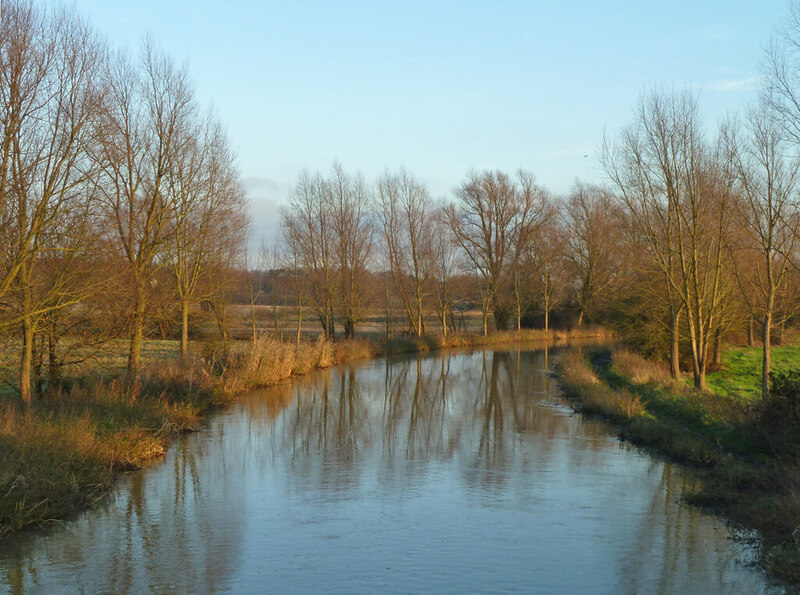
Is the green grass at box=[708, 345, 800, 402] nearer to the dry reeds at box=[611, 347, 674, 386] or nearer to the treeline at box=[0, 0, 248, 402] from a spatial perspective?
the dry reeds at box=[611, 347, 674, 386]

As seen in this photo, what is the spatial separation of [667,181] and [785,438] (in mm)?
9494

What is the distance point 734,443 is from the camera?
39.2 ft

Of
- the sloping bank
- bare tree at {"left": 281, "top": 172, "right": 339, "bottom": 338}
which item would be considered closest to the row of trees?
bare tree at {"left": 281, "top": 172, "right": 339, "bottom": 338}

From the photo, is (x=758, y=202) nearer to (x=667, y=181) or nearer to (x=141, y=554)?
(x=667, y=181)

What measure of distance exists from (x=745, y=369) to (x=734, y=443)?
1547cm

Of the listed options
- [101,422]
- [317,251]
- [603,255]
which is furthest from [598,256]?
[101,422]

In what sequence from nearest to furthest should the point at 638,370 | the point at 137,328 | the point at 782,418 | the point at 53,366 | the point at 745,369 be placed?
the point at 782,418 → the point at 53,366 → the point at 137,328 → the point at 638,370 → the point at 745,369

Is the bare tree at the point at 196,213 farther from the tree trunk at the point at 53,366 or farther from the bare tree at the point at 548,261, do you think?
the bare tree at the point at 548,261

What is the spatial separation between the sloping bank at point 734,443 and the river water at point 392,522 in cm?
37

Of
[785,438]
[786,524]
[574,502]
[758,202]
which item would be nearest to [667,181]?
[758,202]

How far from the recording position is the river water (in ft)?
22.7

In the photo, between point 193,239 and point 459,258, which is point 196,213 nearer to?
point 193,239

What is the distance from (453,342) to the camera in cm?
4406

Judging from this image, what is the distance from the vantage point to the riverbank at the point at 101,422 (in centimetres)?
867
